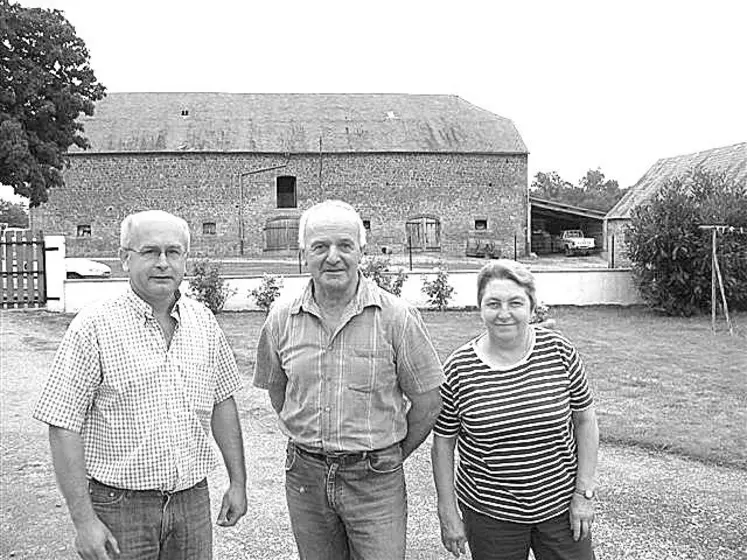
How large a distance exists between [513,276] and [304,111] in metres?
37.4

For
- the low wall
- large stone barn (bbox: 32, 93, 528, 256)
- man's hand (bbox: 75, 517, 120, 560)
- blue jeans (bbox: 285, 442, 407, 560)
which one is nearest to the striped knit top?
blue jeans (bbox: 285, 442, 407, 560)

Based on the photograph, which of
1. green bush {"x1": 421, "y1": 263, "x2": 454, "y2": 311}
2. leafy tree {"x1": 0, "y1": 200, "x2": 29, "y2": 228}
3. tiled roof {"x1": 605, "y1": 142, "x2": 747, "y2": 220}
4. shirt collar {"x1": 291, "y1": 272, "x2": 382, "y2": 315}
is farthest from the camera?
leafy tree {"x1": 0, "y1": 200, "x2": 29, "y2": 228}

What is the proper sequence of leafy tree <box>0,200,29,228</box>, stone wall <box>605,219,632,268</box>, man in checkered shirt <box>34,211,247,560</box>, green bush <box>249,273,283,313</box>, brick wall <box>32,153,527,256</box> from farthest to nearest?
leafy tree <box>0,200,29,228</box>, brick wall <box>32,153,527,256</box>, stone wall <box>605,219,632,268</box>, green bush <box>249,273,283,313</box>, man in checkered shirt <box>34,211,247,560</box>

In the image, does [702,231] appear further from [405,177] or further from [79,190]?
[79,190]

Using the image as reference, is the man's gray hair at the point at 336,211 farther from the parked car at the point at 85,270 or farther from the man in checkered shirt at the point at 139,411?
the parked car at the point at 85,270

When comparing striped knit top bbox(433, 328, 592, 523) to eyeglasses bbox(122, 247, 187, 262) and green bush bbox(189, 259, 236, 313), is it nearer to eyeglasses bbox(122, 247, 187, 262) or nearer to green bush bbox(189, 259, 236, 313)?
eyeglasses bbox(122, 247, 187, 262)

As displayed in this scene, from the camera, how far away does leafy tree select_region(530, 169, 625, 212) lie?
70150 mm

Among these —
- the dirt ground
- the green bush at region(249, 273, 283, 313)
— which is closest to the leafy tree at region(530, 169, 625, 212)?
the green bush at region(249, 273, 283, 313)

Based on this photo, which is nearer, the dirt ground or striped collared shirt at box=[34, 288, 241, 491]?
striped collared shirt at box=[34, 288, 241, 491]

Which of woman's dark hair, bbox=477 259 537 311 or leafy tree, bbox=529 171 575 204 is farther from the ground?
leafy tree, bbox=529 171 575 204

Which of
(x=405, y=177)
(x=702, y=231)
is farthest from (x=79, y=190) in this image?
(x=702, y=231)

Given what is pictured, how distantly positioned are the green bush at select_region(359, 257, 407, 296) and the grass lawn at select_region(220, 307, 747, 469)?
2.93ft

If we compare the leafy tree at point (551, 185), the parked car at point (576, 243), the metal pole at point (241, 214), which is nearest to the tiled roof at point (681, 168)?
the parked car at point (576, 243)

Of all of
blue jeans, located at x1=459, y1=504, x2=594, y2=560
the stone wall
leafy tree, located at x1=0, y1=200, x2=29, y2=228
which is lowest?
blue jeans, located at x1=459, y1=504, x2=594, y2=560
